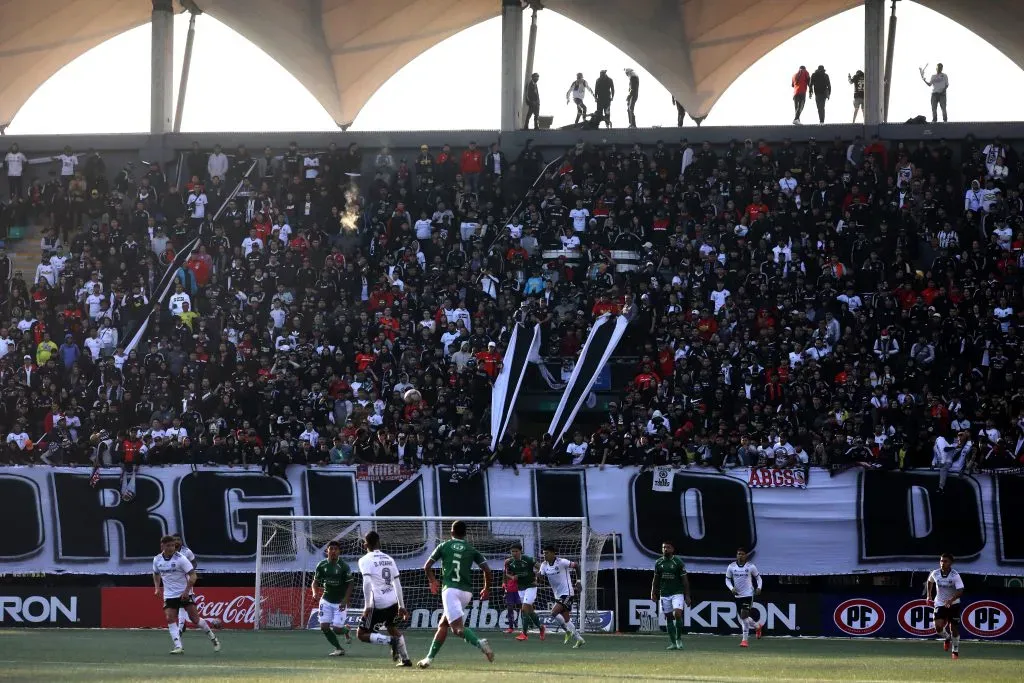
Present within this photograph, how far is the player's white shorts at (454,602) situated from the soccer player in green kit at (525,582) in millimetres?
8294

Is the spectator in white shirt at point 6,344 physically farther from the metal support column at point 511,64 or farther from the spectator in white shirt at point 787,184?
the spectator in white shirt at point 787,184

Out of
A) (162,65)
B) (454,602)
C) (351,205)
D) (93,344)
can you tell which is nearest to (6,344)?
(93,344)

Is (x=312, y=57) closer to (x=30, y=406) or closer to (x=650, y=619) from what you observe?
(x=30, y=406)

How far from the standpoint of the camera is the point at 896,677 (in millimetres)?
18062

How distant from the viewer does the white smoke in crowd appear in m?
40.9

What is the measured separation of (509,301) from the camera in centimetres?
3619

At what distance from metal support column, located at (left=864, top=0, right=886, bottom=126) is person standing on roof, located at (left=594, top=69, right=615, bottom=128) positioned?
24.4 feet

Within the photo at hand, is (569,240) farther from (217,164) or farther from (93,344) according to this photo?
(93,344)

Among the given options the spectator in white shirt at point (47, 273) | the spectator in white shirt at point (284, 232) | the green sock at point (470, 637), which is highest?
the spectator in white shirt at point (284, 232)

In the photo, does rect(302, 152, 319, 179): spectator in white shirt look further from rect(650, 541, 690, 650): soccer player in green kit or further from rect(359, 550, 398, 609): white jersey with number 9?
rect(359, 550, 398, 609): white jersey with number 9

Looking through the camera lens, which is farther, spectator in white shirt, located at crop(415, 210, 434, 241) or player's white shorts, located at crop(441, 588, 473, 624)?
spectator in white shirt, located at crop(415, 210, 434, 241)

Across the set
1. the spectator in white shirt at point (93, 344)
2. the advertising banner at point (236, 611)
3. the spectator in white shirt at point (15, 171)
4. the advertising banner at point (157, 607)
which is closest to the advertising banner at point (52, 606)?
the advertising banner at point (236, 611)

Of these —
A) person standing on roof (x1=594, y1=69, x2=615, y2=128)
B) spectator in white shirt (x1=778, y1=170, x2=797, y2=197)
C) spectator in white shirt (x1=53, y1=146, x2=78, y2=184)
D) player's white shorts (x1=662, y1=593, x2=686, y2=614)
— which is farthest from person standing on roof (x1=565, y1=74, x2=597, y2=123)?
player's white shorts (x1=662, y1=593, x2=686, y2=614)

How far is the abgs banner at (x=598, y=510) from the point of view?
28688mm
